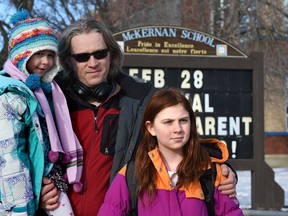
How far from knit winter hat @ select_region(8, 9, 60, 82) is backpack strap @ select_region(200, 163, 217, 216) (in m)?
0.87

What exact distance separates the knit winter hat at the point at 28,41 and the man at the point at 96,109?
0.17 m

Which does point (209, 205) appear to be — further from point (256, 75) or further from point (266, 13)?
point (266, 13)

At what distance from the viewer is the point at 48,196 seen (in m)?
2.67

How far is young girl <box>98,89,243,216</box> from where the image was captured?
259 cm

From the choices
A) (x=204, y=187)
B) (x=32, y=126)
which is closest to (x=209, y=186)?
(x=204, y=187)

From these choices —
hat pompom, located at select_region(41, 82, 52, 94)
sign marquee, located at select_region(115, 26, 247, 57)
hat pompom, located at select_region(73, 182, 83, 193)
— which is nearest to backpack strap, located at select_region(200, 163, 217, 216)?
hat pompom, located at select_region(73, 182, 83, 193)

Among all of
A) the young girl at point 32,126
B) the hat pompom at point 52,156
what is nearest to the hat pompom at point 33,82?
the young girl at point 32,126

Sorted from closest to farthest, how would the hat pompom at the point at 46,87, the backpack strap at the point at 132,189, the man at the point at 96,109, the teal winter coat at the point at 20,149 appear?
the teal winter coat at the point at 20,149 → the backpack strap at the point at 132,189 → the hat pompom at the point at 46,87 → the man at the point at 96,109

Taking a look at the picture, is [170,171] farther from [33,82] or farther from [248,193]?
[248,193]

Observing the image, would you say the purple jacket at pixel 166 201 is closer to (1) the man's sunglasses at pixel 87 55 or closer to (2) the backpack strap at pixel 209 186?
(2) the backpack strap at pixel 209 186

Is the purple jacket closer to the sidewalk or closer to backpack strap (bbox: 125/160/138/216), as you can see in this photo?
backpack strap (bbox: 125/160/138/216)

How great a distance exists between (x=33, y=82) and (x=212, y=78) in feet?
20.8

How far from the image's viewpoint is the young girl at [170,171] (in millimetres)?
2586

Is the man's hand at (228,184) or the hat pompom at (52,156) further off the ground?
the hat pompom at (52,156)
